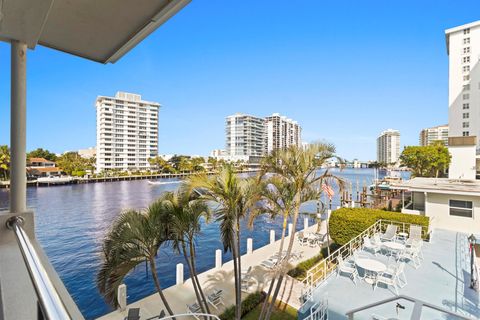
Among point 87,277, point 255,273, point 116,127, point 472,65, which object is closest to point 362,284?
point 255,273

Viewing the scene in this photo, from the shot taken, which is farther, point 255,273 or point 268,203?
point 255,273

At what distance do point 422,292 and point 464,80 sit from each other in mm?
50594

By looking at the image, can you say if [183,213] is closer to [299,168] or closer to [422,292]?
[299,168]

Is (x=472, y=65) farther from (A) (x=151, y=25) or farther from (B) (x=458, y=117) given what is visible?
(A) (x=151, y=25)

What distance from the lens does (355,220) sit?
11.9m

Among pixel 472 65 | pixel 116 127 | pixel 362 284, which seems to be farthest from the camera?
pixel 116 127

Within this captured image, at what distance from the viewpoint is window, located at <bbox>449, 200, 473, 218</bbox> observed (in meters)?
11.3

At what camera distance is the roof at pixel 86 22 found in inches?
76.6

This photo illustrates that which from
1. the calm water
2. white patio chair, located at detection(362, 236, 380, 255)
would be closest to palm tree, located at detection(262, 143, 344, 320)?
white patio chair, located at detection(362, 236, 380, 255)

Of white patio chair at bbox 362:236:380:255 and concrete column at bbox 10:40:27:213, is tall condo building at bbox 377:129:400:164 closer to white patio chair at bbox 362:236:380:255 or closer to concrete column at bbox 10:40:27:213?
white patio chair at bbox 362:236:380:255

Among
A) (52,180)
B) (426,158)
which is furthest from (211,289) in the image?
(52,180)

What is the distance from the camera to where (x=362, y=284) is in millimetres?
7105

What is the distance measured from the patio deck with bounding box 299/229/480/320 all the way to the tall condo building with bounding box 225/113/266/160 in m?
99.7

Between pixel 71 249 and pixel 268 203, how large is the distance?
54.7 feet
